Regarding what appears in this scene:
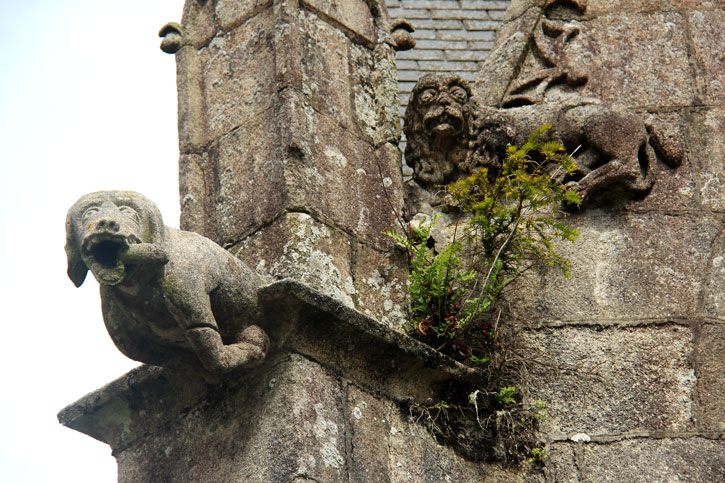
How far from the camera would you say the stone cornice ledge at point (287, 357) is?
4008 millimetres

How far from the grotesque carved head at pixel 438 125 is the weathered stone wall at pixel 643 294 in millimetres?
324

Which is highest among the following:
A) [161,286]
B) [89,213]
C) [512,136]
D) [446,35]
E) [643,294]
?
[89,213]

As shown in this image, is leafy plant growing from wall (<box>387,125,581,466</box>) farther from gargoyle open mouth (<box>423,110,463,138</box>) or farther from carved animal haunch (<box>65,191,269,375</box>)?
carved animal haunch (<box>65,191,269,375</box>)

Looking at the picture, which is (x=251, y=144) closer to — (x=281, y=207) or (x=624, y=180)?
(x=281, y=207)

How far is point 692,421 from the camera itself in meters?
4.48

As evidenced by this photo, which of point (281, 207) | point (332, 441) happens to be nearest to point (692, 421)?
point (332, 441)

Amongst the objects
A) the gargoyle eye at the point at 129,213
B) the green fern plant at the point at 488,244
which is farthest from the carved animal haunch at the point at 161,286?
the green fern plant at the point at 488,244

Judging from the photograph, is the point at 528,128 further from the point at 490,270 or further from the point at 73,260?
the point at 73,260

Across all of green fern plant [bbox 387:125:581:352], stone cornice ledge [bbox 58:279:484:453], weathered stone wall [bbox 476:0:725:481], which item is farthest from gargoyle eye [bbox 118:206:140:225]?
weathered stone wall [bbox 476:0:725:481]

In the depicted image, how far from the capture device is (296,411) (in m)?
3.87

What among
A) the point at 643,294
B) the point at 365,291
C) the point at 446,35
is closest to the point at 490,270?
the point at 365,291

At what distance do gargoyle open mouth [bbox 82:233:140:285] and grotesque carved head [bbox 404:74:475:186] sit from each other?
5.90 feet

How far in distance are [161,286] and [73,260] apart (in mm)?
288

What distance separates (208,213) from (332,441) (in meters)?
1.25
